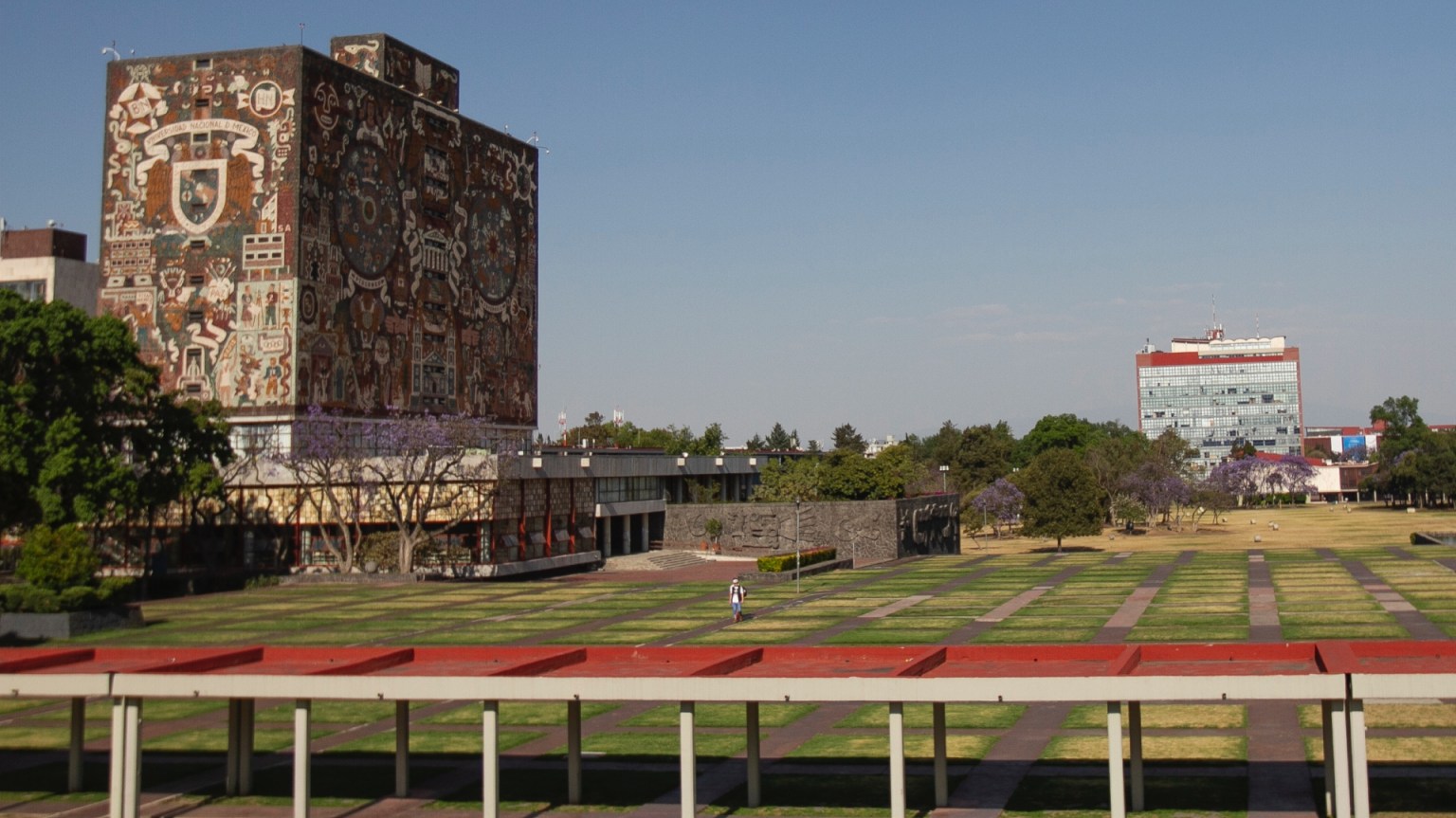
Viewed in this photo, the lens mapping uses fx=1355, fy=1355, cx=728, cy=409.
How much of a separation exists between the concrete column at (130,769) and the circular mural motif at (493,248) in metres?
66.0

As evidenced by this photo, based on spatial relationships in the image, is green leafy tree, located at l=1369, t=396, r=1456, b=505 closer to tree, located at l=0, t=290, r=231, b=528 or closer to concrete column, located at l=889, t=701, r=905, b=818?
tree, located at l=0, t=290, r=231, b=528

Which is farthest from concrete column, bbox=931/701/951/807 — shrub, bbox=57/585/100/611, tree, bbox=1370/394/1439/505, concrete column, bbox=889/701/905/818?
tree, bbox=1370/394/1439/505

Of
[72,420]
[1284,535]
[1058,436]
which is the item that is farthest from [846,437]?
[72,420]

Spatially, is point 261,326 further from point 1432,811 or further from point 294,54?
point 1432,811

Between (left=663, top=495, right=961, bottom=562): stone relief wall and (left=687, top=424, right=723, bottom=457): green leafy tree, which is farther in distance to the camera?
(left=687, top=424, right=723, bottom=457): green leafy tree

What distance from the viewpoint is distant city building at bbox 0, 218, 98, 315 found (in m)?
84.0

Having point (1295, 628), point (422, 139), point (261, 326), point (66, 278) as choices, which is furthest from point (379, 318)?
point (1295, 628)

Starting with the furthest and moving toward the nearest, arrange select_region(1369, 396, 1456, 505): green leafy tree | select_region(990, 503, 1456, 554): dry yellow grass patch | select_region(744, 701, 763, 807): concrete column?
select_region(1369, 396, 1456, 505): green leafy tree, select_region(990, 503, 1456, 554): dry yellow grass patch, select_region(744, 701, 763, 807): concrete column

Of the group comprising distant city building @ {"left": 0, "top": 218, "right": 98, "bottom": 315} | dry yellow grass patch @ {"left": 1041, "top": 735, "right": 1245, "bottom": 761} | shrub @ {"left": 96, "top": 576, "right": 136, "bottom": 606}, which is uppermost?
distant city building @ {"left": 0, "top": 218, "right": 98, "bottom": 315}

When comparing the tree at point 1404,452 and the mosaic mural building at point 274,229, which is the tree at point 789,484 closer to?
the mosaic mural building at point 274,229

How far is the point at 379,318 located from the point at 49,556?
30364 millimetres

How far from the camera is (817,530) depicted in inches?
3425

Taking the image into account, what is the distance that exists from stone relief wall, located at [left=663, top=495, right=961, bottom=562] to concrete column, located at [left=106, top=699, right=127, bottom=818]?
65.1 metres

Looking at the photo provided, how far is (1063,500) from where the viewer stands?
8862 cm
